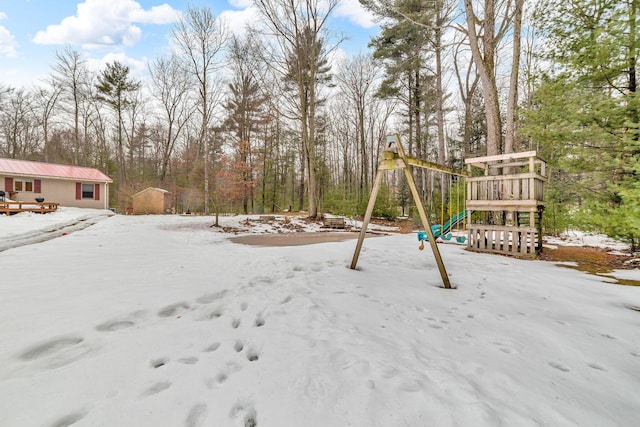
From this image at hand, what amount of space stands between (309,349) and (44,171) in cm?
2322

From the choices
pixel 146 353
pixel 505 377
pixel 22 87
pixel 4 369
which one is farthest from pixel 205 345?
pixel 22 87

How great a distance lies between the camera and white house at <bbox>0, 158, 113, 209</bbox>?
15.0m

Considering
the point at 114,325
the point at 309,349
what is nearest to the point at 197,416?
the point at 309,349

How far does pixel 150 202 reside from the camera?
18.6m

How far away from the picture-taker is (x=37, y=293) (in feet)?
8.26

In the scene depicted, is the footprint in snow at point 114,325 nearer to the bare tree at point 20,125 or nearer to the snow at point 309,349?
the snow at point 309,349

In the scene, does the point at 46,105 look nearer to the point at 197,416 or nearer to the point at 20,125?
the point at 20,125

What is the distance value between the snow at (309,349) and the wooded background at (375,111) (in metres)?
3.35

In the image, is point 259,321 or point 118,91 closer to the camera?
point 259,321

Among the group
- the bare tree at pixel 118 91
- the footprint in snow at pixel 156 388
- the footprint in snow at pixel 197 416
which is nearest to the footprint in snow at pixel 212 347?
the footprint in snow at pixel 156 388

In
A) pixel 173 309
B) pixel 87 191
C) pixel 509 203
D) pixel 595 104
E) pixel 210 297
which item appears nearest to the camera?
pixel 173 309

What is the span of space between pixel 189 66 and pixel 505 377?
23.8 meters

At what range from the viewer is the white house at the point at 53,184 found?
1500 cm

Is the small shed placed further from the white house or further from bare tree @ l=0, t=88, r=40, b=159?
bare tree @ l=0, t=88, r=40, b=159
